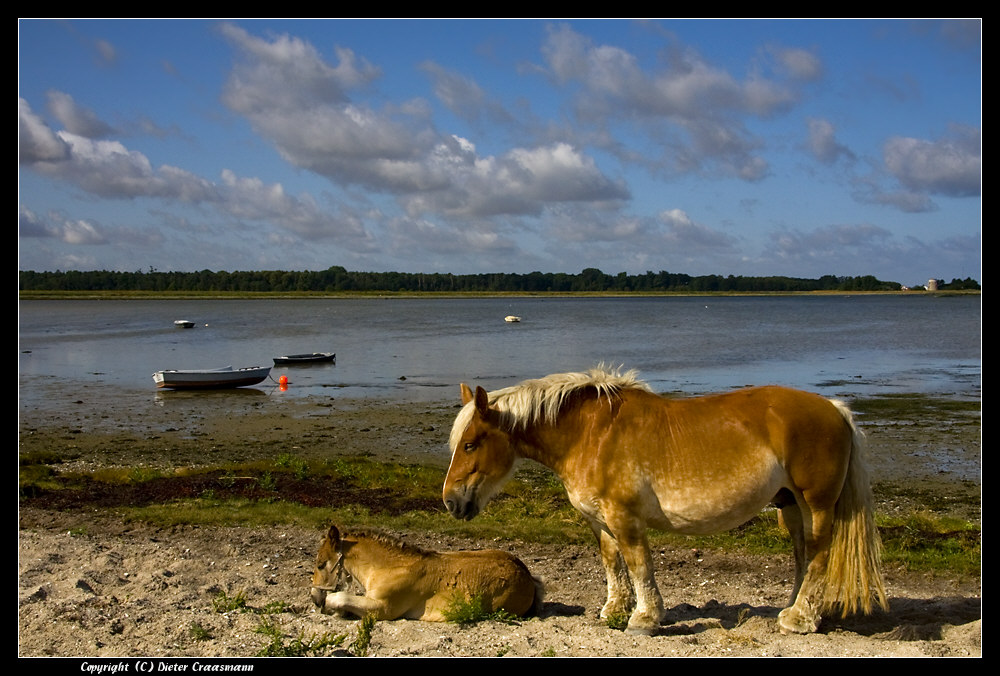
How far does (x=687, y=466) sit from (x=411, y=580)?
9.04ft

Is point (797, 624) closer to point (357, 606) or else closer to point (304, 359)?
point (357, 606)

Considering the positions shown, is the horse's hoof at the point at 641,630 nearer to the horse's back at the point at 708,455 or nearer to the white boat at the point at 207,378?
the horse's back at the point at 708,455

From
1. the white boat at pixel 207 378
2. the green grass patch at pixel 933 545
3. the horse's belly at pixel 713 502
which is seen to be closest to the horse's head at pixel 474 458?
the horse's belly at pixel 713 502

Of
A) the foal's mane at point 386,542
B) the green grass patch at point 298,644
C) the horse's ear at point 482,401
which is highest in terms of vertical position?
the horse's ear at point 482,401

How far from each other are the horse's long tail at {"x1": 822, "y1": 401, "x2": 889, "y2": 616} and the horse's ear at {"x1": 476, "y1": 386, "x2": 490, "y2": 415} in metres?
2.98

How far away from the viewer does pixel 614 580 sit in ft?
23.9

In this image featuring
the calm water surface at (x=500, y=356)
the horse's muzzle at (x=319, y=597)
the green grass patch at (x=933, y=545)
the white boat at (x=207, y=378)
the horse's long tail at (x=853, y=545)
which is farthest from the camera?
the calm water surface at (x=500, y=356)

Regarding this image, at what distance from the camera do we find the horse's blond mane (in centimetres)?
692

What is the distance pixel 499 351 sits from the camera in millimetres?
52750

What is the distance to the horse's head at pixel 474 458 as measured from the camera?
6941 mm

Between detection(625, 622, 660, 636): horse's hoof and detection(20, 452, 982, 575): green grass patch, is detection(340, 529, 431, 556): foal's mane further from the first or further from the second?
detection(20, 452, 982, 575): green grass patch

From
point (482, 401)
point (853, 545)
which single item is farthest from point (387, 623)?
point (853, 545)

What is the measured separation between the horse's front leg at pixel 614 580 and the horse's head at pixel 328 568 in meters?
2.47
